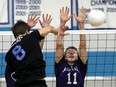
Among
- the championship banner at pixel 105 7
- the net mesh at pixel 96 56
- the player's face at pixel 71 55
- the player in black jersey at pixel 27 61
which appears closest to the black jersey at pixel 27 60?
the player in black jersey at pixel 27 61

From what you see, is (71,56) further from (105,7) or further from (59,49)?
(105,7)

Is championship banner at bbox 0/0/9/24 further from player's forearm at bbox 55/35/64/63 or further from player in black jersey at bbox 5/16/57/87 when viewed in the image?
player in black jersey at bbox 5/16/57/87

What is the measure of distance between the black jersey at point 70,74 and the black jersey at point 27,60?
3.20 feet

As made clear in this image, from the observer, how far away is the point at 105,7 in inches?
274

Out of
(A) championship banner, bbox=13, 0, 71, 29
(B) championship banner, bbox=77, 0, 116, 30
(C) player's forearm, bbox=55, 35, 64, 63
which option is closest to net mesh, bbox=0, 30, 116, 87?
(B) championship banner, bbox=77, 0, 116, 30

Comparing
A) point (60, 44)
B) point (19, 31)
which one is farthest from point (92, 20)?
point (19, 31)

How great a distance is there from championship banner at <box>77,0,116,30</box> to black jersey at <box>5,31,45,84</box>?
9.03 ft

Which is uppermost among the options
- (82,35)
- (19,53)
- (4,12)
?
(4,12)

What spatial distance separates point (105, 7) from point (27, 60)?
122 inches

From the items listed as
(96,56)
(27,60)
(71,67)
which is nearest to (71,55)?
(71,67)

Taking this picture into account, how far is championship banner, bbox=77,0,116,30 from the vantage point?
6855mm

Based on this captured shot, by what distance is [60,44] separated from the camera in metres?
5.34

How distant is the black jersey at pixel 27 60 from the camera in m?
4.17

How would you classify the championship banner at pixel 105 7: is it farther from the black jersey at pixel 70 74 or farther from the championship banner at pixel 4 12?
the black jersey at pixel 70 74
